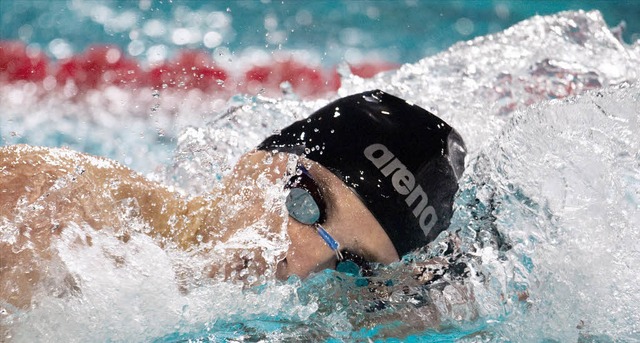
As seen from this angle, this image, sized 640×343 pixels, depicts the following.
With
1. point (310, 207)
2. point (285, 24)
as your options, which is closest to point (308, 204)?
point (310, 207)

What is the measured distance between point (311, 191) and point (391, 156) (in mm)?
191

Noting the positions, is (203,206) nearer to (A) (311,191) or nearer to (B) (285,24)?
(A) (311,191)

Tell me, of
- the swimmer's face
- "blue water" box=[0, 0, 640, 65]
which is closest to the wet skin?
the swimmer's face

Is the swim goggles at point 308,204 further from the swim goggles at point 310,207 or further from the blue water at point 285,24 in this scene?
the blue water at point 285,24

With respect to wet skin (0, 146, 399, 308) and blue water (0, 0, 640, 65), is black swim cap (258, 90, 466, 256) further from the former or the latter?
blue water (0, 0, 640, 65)

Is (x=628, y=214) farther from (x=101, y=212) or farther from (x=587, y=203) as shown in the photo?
(x=101, y=212)

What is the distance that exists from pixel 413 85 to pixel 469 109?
224 millimetres

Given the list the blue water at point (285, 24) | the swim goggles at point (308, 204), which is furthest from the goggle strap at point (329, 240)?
the blue water at point (285, 24)

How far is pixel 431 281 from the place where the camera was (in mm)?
1450

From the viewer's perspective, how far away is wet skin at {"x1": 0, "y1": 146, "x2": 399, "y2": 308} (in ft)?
3.93

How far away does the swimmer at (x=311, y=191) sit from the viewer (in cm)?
126

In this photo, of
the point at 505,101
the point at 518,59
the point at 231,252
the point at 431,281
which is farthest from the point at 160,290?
the point at 518,59

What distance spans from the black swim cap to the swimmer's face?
20mm

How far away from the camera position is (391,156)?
141 centimetres
